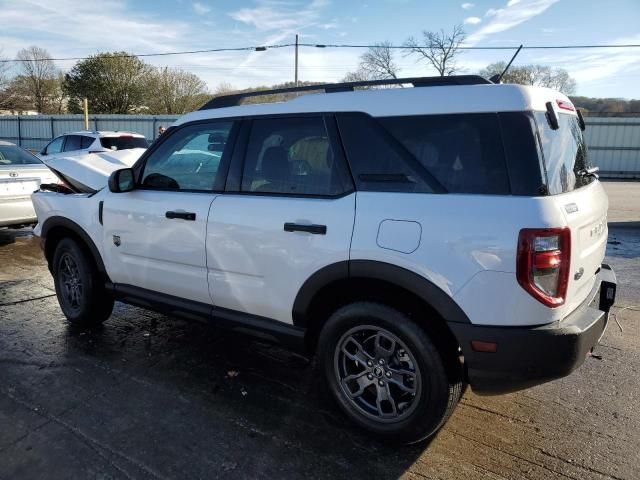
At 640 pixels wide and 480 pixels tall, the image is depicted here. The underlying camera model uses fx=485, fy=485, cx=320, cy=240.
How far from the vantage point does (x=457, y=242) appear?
2.32m

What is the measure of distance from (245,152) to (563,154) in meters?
1.91

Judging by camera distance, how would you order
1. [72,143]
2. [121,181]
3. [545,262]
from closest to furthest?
[545,262]
[121,181]
[72,143]

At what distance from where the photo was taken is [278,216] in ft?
9.55

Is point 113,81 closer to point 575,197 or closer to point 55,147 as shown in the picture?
point 55,147

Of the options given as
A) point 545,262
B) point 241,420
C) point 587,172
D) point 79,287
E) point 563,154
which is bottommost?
point 241,420

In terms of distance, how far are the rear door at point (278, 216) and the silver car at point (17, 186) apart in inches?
208

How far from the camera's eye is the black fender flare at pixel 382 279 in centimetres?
238

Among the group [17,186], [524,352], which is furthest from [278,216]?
[17,186]

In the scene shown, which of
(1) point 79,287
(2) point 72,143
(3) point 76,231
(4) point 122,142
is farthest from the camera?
(2) point 72,143

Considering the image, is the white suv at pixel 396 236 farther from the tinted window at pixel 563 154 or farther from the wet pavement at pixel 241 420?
the wet pavement at pixel 241 420

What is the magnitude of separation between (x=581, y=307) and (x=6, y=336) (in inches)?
175

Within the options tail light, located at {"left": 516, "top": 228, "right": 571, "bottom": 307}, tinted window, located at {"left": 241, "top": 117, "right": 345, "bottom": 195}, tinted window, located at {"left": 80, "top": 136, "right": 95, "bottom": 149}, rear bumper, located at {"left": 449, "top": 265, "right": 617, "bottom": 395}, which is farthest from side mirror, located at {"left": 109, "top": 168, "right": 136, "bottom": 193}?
tinted window, located at {"left": 80, "top": 136, "right": 95, "bottom": 149}

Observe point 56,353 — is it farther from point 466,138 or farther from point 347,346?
point 466,138

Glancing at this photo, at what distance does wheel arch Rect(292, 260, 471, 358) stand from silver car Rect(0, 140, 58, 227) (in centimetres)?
597
